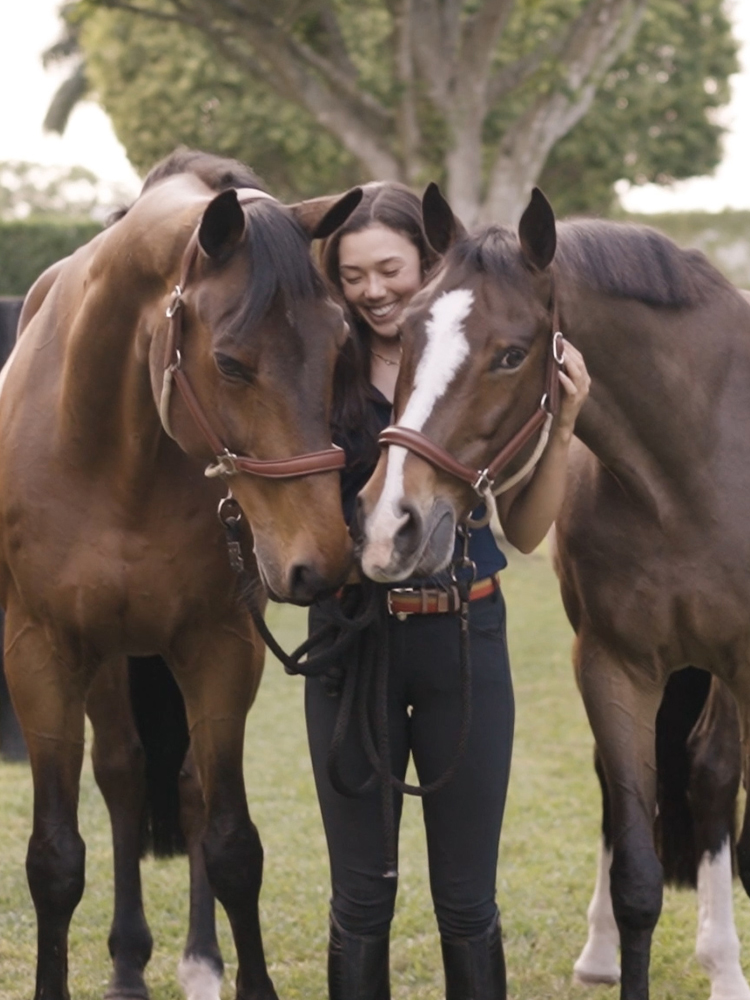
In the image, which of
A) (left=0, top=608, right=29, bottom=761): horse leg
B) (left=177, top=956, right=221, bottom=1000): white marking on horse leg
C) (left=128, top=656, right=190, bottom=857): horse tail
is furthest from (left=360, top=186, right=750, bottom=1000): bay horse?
(left=0, top=608, right=29, bottom=761): horse leg

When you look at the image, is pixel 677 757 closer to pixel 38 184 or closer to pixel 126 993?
pixel 126 993

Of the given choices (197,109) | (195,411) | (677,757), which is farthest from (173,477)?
(197,109)

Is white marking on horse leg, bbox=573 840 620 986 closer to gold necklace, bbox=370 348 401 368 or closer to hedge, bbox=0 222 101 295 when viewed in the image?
gold necklace, bbox=370 348 401 368

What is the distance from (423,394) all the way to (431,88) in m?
11.3

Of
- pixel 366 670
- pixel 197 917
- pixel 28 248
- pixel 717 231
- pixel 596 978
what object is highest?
pixel 717 231

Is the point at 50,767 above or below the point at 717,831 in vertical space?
above

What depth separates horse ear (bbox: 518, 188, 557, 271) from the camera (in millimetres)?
2871

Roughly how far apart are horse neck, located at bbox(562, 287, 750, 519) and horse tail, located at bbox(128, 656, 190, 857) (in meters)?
1.60

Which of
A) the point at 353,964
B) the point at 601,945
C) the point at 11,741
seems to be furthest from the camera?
the point at 11,741

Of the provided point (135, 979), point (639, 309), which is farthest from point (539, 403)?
point (135, 979)

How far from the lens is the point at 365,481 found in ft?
10.1

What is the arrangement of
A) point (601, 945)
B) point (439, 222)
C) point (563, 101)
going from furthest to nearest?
point (563, 101), point (601, 945), point (439, 222)

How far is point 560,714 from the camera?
27.0 ft

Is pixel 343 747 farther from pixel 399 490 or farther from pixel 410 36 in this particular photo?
pixel 410 36
